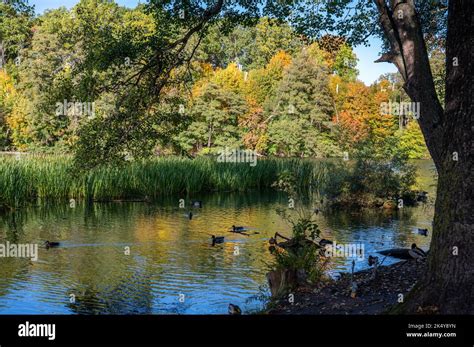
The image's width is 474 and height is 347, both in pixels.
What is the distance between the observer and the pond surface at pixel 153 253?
873 centimetres

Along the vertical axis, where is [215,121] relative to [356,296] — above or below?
above

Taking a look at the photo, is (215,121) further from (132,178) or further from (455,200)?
(455,200)

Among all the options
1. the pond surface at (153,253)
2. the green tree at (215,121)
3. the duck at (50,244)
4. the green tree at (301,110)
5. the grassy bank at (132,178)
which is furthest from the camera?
the green tree at (301,110)

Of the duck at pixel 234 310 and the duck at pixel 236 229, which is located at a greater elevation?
the duck at pixel 236 229

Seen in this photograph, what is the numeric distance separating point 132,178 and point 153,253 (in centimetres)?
944

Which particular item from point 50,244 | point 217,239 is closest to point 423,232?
point 217,239

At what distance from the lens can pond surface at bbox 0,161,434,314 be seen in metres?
8.73

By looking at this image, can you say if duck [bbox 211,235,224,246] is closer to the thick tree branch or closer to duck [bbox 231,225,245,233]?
duck [bbox 231,225,245,233]

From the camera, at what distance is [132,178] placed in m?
21.1

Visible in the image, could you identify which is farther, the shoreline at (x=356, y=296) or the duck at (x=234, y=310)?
the duck at (x=234, y=310)

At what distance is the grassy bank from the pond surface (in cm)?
93

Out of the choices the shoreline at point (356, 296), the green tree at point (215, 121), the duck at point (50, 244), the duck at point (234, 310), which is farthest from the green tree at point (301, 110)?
the duck at point (234, 310)

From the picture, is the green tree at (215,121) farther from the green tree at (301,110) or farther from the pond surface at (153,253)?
the pond surface at (153,253)

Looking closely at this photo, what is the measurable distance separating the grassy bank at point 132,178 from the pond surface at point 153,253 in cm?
93
